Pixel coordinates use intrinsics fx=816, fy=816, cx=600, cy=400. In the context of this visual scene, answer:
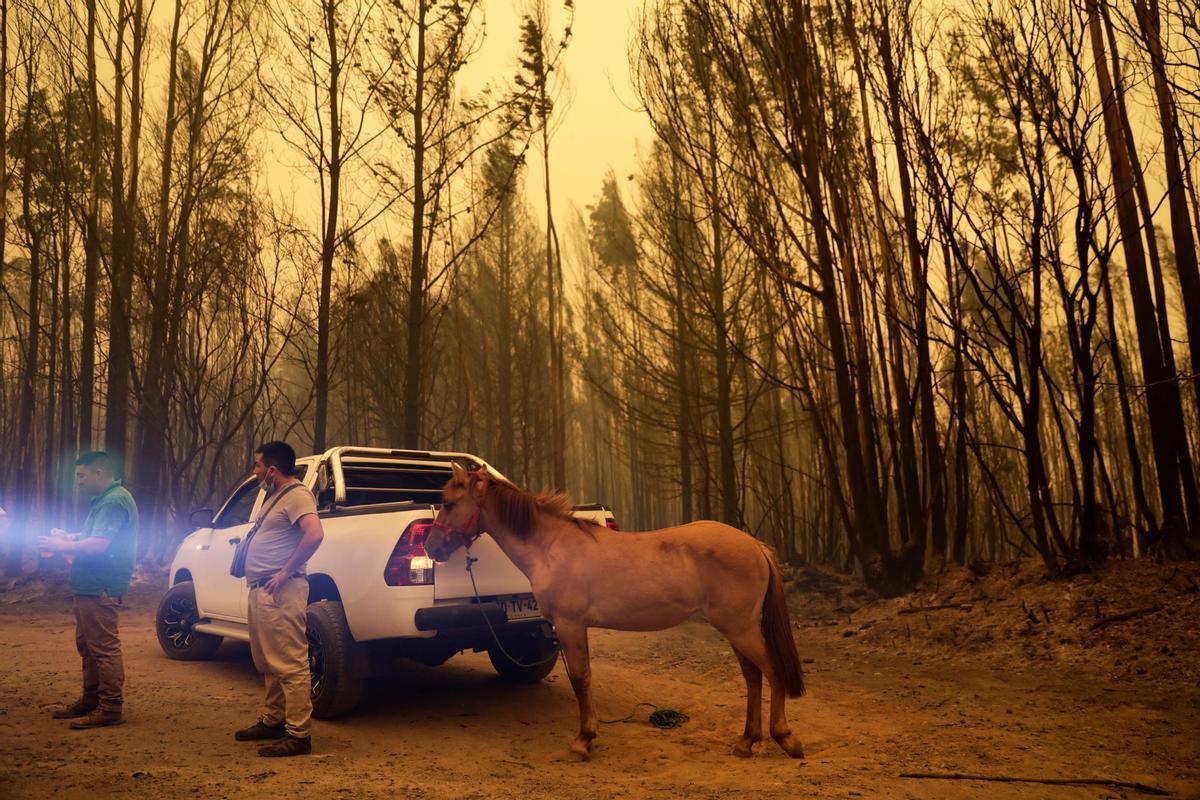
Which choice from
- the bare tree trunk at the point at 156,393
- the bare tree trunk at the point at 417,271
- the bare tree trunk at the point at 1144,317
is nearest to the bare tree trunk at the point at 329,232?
the bare tree trunk at the point at 417,271

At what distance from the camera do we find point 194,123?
1474 centimetres

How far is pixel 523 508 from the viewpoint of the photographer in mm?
5172

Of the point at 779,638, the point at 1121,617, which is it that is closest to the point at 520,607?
the point at 779,638

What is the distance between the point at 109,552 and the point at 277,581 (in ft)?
4.41

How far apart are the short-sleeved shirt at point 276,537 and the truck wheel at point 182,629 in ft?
10.7

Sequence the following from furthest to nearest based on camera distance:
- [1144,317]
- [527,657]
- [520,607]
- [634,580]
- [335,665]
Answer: [1144,317] < [527,657] < [520,607] < [335,665] < [634,580]

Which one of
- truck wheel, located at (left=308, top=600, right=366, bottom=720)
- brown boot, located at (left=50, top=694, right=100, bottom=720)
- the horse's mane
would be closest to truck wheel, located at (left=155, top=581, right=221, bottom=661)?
brown boot, located at (left=50, top=694, right=100, bottom=720)

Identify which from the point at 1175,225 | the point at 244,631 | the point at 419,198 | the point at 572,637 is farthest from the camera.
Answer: the point at 419,198

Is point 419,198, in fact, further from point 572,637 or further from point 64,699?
point 572,637

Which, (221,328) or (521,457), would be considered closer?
(221,328)

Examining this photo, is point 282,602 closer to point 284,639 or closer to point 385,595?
point 284,639

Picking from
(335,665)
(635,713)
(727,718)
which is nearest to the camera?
(335,665)

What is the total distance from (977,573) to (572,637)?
6.05m

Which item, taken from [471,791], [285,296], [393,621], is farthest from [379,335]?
[471,791]
